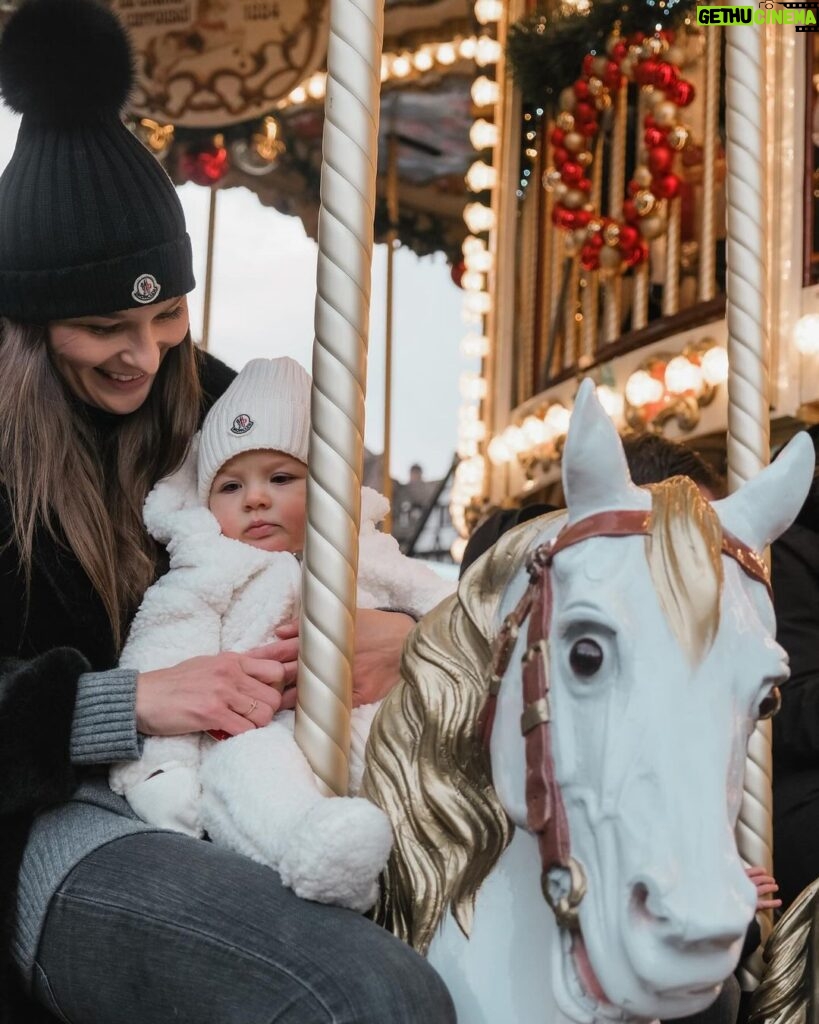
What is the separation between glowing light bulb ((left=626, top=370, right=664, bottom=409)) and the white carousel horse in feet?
10.5

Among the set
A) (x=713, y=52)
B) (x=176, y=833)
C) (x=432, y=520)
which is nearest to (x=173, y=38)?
(x=713, y=52)

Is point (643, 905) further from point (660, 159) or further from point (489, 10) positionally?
→ point (489, 10)

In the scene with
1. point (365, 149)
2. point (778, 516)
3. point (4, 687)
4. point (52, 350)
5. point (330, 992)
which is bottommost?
point (330, 992)

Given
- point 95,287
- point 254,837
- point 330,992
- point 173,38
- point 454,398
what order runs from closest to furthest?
point 330,992 → point 254,837 → point 95,287 → point 173,38 → point 454,398

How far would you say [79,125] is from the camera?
1.71m

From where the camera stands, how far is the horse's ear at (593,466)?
1.03m

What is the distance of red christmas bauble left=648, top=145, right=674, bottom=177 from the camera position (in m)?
4.41

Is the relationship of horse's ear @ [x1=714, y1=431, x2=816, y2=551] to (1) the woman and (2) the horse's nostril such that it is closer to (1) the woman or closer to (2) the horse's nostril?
(2) the horse's nostril

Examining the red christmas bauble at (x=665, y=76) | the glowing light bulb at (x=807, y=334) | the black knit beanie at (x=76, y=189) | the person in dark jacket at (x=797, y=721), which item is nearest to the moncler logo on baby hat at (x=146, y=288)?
the black knit beanie at (x=76, y=189)

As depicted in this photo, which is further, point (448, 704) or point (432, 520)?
point (432, 520)

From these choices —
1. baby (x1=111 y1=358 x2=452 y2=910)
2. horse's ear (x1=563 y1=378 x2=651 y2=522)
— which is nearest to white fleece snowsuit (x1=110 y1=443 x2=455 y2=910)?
baby (x1=111 y1=358 x2=452 y2=910)

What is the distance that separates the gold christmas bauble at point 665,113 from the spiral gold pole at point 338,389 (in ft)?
10.4

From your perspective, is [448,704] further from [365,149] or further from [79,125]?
[79,125]

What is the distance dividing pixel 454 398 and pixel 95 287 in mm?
5631
